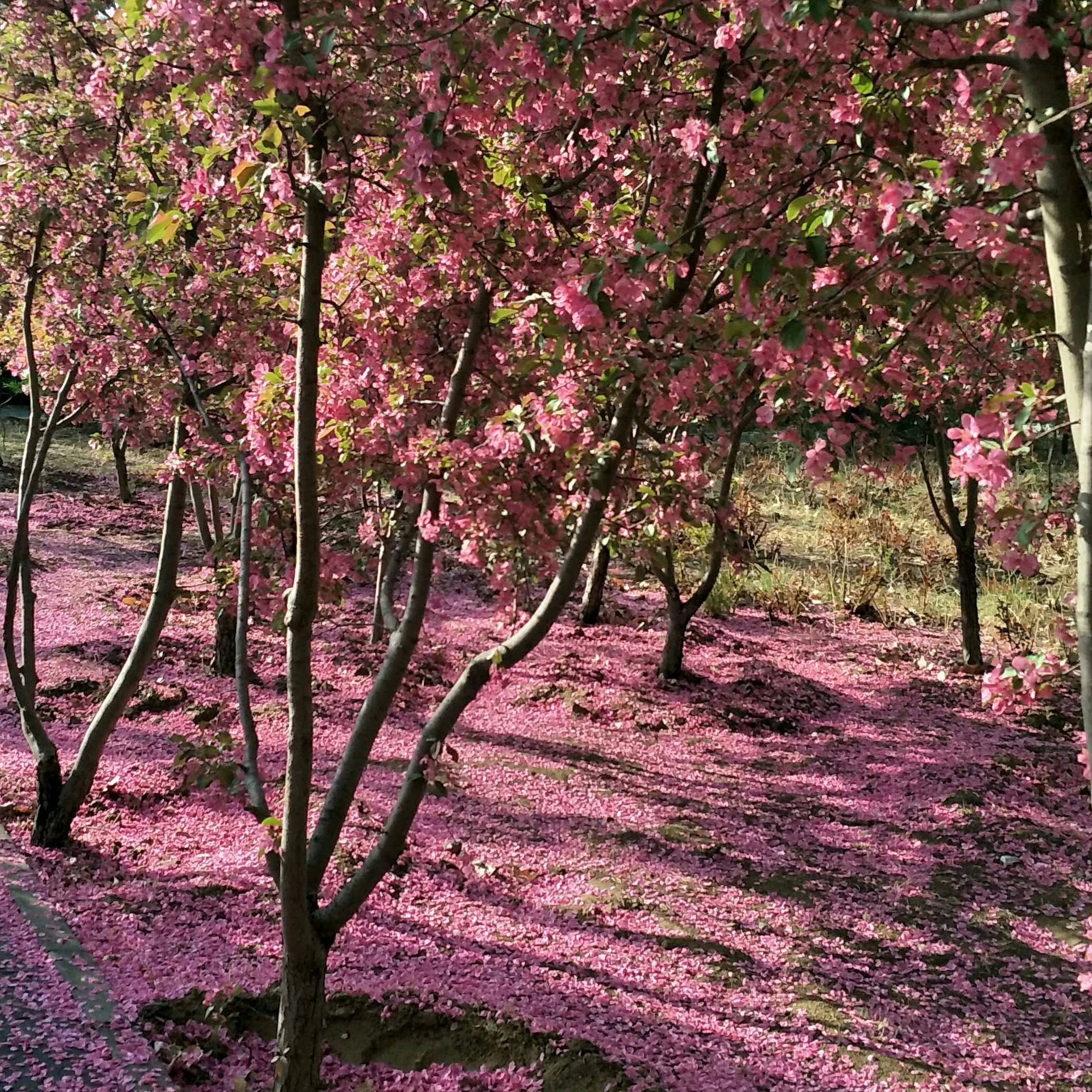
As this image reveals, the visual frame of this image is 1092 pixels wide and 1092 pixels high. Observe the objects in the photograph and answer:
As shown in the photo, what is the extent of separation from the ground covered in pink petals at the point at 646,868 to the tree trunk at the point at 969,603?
258 mm

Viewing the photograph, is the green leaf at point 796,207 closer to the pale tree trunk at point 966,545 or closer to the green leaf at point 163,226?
the green leaf at point 163,226

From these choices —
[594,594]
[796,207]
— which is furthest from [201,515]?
[796,207]

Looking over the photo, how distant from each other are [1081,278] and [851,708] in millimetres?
6439

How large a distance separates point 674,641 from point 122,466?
32.4ft

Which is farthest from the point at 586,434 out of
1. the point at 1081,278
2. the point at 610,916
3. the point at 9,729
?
the point at 9,729

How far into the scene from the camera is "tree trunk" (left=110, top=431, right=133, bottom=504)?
42.8 feet

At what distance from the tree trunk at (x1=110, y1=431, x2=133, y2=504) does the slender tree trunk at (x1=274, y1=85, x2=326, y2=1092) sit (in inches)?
450

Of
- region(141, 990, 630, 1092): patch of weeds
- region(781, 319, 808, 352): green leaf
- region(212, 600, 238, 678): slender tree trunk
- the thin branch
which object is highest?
the thin branch

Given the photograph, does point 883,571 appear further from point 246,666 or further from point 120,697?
point 246,666

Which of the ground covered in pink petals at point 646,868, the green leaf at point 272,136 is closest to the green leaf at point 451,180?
the green leaf at point 272,136

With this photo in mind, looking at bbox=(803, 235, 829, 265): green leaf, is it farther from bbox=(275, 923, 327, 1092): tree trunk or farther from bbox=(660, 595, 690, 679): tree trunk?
bbox=(660, 595, 690, 679): tree trunk

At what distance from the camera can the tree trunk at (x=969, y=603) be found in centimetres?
801

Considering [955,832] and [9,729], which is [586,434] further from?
[9,729]

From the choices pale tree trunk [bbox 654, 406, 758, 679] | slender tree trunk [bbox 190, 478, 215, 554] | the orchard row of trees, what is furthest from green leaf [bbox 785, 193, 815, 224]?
slender tree trunk [bbox 190, 478, 215, 554]
